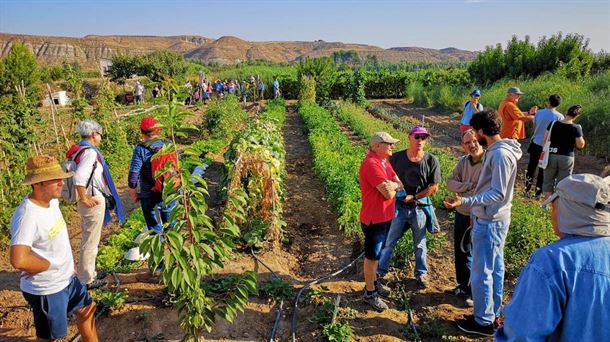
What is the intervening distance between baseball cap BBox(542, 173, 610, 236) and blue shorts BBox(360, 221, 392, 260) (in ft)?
7.66

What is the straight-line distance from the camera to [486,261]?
355cm

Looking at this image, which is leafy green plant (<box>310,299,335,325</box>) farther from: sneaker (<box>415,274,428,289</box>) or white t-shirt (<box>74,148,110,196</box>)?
white t-shirt (<box>74,148,110,196</box>)

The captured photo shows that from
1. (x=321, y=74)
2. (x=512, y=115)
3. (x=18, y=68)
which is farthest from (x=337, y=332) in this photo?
(x=18, y=68)

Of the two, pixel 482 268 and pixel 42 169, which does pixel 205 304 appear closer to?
pixel 42 169

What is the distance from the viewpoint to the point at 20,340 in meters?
3.95

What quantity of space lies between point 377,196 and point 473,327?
1.52 m

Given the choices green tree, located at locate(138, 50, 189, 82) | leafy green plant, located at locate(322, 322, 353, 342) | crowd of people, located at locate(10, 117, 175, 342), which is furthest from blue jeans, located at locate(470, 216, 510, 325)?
green tree, located at locate(138, 50, 189, 82)

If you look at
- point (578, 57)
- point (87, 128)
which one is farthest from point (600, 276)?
point (578, 57)

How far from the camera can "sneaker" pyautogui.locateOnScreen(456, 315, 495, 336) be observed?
Result: 3.71 metres

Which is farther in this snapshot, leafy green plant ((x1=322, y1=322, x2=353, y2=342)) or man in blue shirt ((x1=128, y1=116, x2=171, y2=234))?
man in blue shirt ((x1=128, y1=116, x2=171, y2=234))

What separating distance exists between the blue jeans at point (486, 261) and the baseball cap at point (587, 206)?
1792mm

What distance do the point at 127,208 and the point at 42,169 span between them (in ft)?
16.5

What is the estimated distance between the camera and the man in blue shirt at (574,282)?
1668mm

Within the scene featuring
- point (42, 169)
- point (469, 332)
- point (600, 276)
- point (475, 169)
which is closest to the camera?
point (600, 276)
